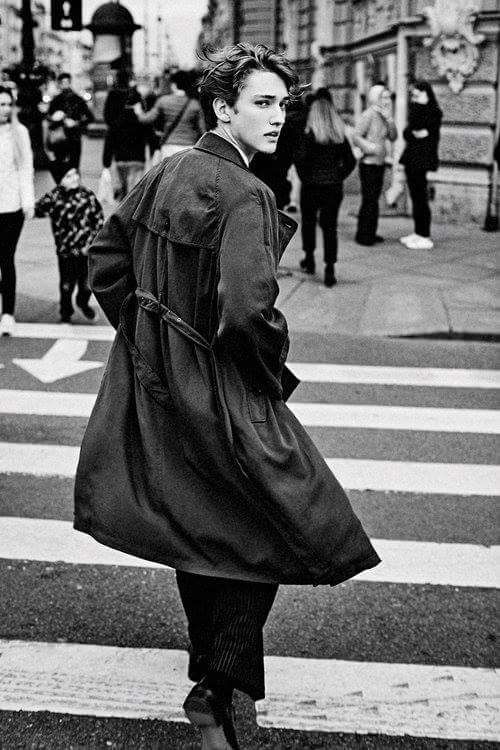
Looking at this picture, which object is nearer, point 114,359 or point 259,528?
point 259,528

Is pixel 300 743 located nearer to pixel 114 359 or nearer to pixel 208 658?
pixel 208 658

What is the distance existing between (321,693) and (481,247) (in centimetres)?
1075

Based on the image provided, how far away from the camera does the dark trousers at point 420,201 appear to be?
44.5ft

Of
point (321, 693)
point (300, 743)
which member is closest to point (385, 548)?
point (321, 693)

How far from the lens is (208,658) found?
289cm

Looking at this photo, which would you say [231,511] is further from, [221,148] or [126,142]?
[126,142]

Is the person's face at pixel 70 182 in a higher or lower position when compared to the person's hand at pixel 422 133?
lower

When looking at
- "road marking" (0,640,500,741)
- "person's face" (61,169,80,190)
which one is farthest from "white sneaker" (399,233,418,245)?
"road marking" (0,640,500,741)

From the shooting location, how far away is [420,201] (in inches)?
539

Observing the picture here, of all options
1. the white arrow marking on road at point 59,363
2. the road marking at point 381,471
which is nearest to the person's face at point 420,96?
the white arrow marking on road at point 59,363

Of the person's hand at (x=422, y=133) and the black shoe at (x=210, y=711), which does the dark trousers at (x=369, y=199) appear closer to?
the person's hand at (x=422, y=133)

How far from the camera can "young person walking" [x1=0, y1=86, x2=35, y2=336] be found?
8.56 meters

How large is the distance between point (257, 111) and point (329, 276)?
8.23 metres

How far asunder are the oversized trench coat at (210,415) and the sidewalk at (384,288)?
21.0 ft
